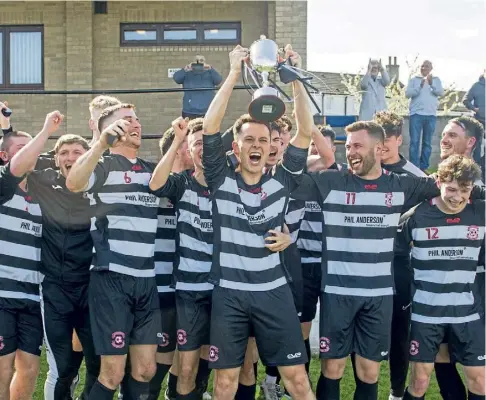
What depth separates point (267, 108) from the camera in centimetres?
429

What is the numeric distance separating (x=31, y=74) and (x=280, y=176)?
10.1 m

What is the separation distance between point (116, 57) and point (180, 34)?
4.10ft

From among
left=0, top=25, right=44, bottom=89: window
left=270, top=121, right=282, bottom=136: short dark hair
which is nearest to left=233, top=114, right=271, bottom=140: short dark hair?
left=270, top=121, right=282, bottom=136: short dark hair

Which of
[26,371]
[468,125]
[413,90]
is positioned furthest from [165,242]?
[413,90]

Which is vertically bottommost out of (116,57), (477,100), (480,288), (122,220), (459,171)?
(480,288)

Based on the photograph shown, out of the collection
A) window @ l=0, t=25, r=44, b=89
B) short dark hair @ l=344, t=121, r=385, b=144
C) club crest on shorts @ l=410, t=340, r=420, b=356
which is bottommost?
club crest on shorts @ l=410, t=340, r=420, b=356

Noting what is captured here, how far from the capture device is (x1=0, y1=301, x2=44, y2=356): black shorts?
4.79 meters

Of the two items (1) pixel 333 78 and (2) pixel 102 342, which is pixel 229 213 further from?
(1) pixel 333 78

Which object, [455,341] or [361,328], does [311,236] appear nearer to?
[361,328]

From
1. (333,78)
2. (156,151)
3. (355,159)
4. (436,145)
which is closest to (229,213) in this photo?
(355,159)

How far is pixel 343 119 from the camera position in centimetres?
1317

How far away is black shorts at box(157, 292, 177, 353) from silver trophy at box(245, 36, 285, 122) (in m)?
1.62

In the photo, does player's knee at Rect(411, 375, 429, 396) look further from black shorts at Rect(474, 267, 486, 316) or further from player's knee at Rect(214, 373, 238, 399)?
player's knee at Rect(214, 373, 238, 399)

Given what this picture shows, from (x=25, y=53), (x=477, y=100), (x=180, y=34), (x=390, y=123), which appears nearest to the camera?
(x=390, y=123)
